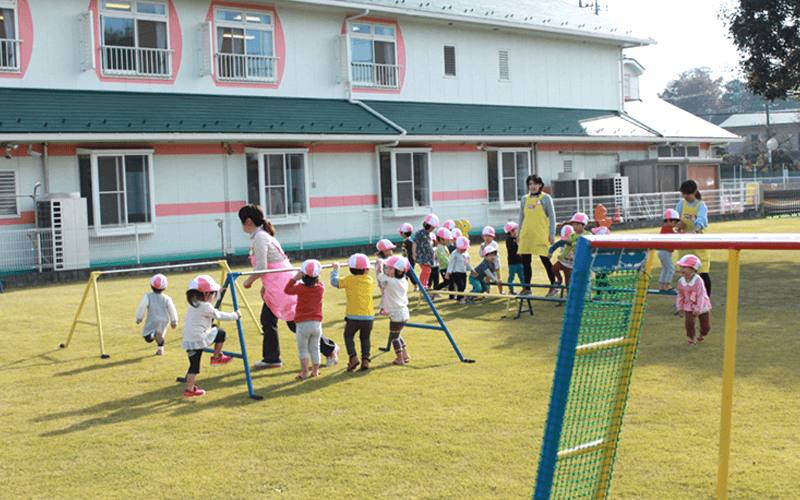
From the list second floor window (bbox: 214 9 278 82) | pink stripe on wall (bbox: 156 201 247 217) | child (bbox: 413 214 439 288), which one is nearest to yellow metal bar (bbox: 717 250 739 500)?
child (bbox: 413 214 439 288)

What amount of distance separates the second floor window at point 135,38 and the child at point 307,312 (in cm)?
1485

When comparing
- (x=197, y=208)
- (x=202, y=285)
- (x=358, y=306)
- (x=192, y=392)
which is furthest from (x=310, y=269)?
(x=197, y=208)

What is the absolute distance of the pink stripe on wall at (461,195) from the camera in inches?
1014

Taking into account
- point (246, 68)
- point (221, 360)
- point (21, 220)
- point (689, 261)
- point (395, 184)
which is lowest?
point (221, 360)

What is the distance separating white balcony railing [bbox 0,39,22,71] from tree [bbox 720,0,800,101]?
61.0 feet

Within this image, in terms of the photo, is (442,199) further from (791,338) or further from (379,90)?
(791,338)

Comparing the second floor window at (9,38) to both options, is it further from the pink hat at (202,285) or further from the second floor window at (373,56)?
the pink hat at (202,285)

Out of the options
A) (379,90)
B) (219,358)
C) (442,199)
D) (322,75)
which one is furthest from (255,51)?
(219,358)

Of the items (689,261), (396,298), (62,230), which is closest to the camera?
(396,298)

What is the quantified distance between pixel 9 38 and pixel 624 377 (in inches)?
767

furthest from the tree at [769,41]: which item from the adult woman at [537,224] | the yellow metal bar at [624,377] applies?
the yellow metal bar at [624,377]

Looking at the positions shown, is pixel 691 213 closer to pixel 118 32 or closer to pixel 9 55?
pixel 118 32

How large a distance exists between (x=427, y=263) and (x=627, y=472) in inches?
337

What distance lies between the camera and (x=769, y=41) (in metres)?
20.3
